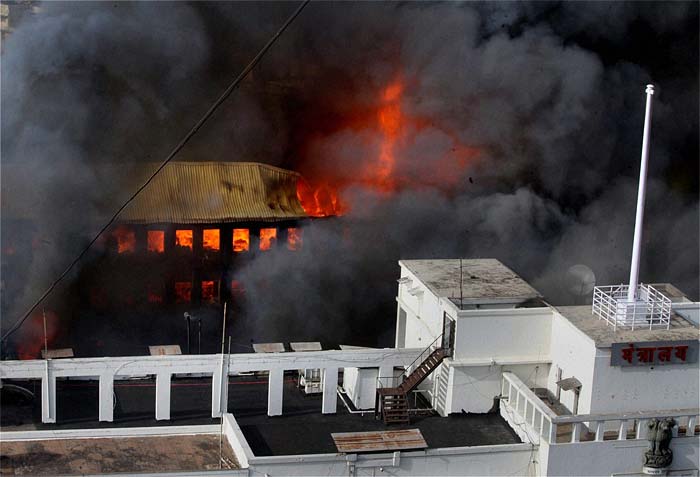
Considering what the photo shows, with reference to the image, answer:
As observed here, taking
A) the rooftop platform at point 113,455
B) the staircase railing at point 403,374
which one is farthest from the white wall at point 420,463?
the staircase railing at point 403,374

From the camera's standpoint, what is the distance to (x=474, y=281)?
36.6m

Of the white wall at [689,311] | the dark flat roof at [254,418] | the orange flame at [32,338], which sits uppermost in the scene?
the white wall at [689,311]

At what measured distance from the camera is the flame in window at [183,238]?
160ft

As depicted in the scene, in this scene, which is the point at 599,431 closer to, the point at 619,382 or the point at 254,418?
the point at 619,382

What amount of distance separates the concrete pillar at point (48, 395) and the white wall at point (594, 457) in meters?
13.5

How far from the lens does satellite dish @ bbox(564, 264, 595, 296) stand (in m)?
51.0

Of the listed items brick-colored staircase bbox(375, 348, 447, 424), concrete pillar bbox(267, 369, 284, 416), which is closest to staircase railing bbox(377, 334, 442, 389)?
brick-colored staircase bbox(375, 348, 447, 424)

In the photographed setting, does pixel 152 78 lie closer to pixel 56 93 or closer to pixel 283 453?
pixel 56 93

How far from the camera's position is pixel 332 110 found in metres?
54.4

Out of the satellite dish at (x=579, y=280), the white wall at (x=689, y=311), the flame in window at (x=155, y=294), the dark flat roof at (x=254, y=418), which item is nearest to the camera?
the dark flat roof at (x=254, y=418)

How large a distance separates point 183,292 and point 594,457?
22.4 meters

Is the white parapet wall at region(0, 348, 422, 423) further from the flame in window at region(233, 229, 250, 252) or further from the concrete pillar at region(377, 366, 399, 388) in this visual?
the flame in window at region(233, 229, 250, 252)

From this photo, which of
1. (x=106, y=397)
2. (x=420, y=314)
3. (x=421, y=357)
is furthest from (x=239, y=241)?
(x=106, y=397)

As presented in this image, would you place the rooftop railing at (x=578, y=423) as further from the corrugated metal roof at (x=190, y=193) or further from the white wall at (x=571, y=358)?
the corrugated metal roof at (x=190, y=193)
